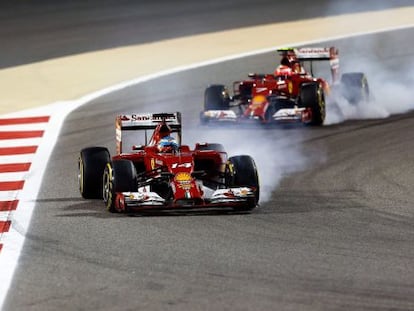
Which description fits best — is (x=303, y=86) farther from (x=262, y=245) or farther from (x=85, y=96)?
(x=262, y=245)

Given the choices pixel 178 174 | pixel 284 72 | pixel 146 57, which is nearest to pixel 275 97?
pixel 284 72

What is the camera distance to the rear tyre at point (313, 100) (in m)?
20.1

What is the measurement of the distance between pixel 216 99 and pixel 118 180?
664 centimetres

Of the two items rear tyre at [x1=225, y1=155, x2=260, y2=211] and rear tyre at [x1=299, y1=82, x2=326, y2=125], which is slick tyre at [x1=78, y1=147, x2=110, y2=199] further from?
rear tyre at [x1=299, y1=82, x2=326, y2=125]

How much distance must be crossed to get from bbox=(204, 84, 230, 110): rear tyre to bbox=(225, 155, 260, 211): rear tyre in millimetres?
6029

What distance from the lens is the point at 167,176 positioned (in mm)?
14430

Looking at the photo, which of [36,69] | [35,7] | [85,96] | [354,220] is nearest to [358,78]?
[85,96]

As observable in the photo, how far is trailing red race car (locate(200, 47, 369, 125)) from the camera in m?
20.1

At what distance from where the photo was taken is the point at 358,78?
21703 mm

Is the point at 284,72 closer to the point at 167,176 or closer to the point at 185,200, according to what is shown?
the point at 167,176

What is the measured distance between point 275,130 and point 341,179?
3.86 metres

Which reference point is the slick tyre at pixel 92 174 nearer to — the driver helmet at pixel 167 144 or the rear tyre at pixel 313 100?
the driver helmet at pixel 167 144

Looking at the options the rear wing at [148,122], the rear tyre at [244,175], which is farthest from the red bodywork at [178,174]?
the rear wing at [148,122]

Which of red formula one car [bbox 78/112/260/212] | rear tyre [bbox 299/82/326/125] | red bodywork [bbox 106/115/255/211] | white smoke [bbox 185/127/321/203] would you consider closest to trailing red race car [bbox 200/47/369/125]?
rear tyre [bbox 299/82/326/125]
